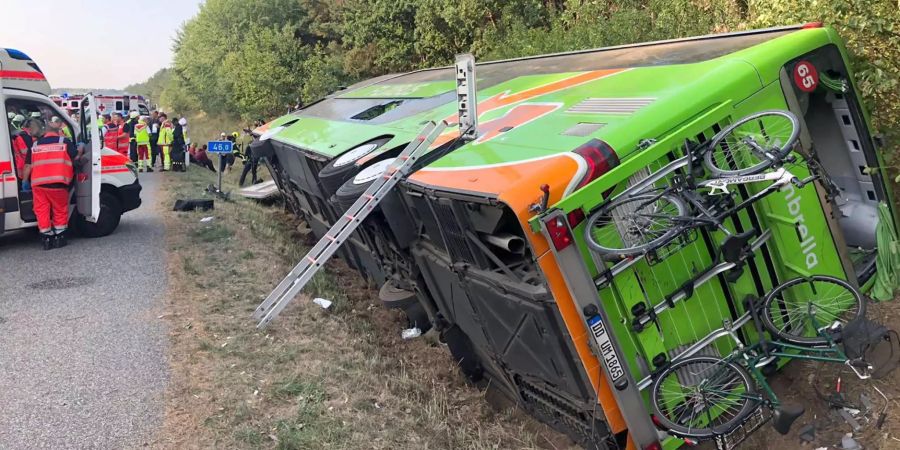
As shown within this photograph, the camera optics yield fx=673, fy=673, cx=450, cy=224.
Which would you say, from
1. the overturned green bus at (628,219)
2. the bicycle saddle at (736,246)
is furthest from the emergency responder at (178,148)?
the bicycle saddle at (736,246)

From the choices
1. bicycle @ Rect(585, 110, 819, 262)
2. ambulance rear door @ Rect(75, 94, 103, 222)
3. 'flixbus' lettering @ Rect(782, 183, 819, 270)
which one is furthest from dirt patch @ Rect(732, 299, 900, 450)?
ambulance rear door @ Rect(75, 94, 103, 222)

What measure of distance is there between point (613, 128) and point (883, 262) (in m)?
2.19

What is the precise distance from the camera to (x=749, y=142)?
328 centimetres

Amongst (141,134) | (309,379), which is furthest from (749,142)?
(141,134)

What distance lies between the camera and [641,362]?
3291 mm

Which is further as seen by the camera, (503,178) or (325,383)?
(325,383)

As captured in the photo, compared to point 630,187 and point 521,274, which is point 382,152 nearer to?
point 521,274

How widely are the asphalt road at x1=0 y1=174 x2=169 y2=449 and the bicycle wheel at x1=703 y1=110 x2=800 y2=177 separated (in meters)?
3.63

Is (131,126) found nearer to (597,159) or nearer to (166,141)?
(166,141)

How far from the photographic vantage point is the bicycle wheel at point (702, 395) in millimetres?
3273

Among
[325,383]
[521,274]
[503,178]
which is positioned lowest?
[325,383]

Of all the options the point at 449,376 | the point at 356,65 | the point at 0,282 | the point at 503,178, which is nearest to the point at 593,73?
the point at 503,178

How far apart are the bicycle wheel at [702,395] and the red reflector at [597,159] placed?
1.01m

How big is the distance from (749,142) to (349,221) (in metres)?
2.45
